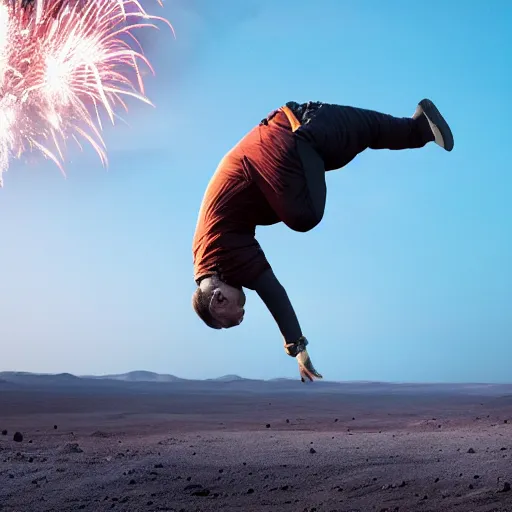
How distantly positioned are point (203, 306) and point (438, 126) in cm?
233

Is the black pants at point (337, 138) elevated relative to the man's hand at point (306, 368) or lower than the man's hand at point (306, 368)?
elevated

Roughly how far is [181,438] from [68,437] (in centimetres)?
383

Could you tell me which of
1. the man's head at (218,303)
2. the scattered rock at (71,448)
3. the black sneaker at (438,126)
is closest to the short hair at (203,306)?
the man's head at (218,303)

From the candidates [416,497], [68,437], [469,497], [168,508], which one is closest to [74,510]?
[168,508]

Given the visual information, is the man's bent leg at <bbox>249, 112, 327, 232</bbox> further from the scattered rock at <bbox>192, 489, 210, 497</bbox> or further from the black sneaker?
the scattered rock at <bbox>192, 489, 210, 497</bbox>

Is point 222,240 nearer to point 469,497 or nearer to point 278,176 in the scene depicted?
point 278,176

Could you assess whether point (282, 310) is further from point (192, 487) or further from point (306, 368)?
point (192, 487)

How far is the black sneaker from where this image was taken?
19.0 ft

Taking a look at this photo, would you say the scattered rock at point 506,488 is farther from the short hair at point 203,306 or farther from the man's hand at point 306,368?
the short hair at point 203,306

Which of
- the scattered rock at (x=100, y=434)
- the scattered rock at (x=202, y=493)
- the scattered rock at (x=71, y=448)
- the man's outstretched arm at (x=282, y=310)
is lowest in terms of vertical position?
the scattered rock at (x=202, y=493)

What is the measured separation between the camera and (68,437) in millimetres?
21500

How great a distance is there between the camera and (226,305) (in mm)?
5555

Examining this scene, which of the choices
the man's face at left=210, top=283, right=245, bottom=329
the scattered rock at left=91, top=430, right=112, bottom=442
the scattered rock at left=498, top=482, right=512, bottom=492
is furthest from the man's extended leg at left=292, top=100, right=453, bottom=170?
the scattered rock at left=91, top=430, right=112, bottom=442

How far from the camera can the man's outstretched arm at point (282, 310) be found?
18.5 ft
